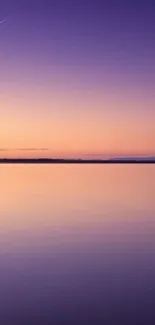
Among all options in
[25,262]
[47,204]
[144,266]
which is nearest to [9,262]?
[25,262]

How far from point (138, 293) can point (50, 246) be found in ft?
10.5

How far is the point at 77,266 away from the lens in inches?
303

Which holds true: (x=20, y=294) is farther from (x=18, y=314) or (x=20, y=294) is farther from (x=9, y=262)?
(x=9, y=262)

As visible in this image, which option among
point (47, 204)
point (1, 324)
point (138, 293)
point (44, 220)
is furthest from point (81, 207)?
point (1, 324)

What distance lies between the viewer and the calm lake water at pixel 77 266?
5605 mm

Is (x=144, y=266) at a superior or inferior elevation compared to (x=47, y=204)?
inferior

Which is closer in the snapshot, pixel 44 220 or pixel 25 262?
pixel 25 262

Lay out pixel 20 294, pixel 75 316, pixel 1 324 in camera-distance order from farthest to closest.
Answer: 1. pixel 20 294
2. pixel 75 316
3. pixel 1 324

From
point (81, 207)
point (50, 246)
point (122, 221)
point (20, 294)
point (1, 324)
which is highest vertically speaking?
point (81, 207)

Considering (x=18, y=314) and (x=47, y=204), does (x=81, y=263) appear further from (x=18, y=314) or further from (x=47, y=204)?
(x=47, y=204)

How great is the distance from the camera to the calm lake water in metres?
5.61

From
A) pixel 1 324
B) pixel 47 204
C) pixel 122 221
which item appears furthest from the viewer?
pixel 47 204

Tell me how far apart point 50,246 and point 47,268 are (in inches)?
66.8

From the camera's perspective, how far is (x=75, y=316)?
17.9ft
